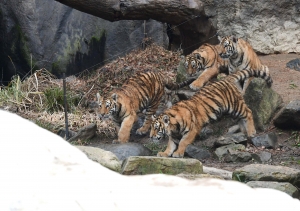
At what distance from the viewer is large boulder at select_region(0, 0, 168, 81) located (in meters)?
11.7

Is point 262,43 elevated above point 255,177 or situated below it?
above

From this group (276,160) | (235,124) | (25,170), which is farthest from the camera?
(235,124)

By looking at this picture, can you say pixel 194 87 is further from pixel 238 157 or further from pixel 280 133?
pixel 238 157

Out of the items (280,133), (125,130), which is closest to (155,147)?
(125,130)

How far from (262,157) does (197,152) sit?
859mm

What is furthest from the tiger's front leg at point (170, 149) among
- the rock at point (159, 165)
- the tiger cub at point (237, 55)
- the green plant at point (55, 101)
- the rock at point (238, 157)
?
the green plant at point (55, 101)

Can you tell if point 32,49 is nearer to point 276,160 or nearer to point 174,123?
point 174,123

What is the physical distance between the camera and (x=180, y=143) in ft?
24.7

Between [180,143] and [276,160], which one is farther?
[180,143]

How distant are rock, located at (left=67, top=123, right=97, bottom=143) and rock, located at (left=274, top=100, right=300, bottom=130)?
268 centimetres

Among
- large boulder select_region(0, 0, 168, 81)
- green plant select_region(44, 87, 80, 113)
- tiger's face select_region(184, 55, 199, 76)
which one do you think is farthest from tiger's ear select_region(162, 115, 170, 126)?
large boulder select_region(0, 0, 168, 81)

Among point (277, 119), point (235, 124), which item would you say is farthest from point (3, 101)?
point (277, 119)

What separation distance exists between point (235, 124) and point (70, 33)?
497 cm

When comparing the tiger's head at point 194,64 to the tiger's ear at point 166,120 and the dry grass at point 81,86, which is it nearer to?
the dry grass at point 81,86
